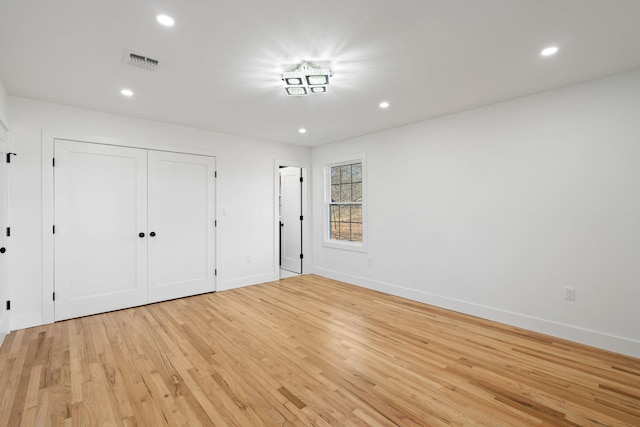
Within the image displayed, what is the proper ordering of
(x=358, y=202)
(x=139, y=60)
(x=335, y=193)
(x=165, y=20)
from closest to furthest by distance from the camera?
(x=165, y=20) < (x=139, y=60) < (x=358, y=202) < (x=335, y=193)

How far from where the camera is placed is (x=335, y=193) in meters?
5.65

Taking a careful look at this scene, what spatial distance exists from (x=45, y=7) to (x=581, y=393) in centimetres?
446

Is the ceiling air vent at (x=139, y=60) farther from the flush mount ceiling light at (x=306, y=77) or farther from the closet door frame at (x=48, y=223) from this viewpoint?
the closet door frame at (x=48, y=223)

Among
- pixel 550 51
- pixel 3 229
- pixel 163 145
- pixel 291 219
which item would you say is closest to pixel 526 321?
Answer: pixel 550 51

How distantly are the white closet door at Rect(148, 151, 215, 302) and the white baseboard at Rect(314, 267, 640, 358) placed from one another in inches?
111

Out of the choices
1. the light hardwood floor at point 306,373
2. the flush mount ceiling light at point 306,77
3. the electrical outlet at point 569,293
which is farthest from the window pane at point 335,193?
the electrical outlet at point 569,293

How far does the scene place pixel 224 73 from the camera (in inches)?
105

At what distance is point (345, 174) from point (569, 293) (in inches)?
142

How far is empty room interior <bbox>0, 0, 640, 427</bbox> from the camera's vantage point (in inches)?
77.1

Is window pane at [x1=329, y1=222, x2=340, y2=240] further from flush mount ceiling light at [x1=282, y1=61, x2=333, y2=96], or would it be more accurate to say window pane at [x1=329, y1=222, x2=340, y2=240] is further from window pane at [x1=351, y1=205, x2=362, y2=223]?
flush mount ceiling light at [x1=282, y1=61, x2=333, y2=96]

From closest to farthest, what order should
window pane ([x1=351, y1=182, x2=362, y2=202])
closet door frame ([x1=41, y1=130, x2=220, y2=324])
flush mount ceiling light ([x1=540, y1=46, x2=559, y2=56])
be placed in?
flush mount ceiling light ([x1=540, y1=46, x2=559, y2=56]) → closet door frame ([x1=41, y1=130, x2=220, y2=324]) → window pane ([x1=351, y1=182, x2=362, y2=202])

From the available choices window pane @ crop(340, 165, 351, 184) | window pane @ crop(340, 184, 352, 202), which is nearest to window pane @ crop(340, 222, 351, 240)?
window pane @ crop(340, 184, 352, 202)

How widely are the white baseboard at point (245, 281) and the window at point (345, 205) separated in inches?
50.5

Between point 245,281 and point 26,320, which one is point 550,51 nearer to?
point 245,281
